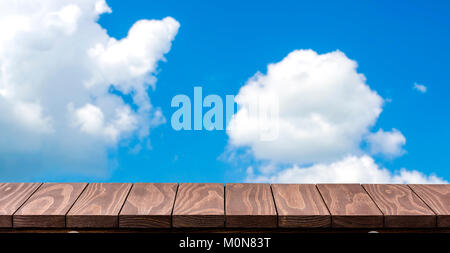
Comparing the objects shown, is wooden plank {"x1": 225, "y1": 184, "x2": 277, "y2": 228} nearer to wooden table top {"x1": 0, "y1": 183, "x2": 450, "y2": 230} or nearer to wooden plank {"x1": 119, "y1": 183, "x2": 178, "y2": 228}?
wooden table top {"x1": 0, "y1": 183, "x2": 450, "y2": 230}

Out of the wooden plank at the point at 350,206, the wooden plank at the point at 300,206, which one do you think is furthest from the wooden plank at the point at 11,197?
the wooden plank at the point at 350,206

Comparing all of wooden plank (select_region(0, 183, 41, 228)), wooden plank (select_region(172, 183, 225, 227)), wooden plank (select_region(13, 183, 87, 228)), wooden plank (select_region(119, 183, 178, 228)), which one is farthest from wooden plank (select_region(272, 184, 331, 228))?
wooden plank (select_region(0, 183, 41, 228))

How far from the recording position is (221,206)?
2.03 metres

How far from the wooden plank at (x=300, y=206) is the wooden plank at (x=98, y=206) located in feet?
2.19

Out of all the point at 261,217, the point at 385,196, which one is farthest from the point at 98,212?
the point at 385,196

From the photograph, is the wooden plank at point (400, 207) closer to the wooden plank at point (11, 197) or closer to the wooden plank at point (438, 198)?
the wooden plank at point (438, 198)

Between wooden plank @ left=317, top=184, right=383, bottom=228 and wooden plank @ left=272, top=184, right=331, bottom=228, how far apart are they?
0.11 feet

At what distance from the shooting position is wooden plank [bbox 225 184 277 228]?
1946 millimetres

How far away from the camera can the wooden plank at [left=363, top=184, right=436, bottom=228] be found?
6.48 feet

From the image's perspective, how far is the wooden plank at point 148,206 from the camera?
1944mm

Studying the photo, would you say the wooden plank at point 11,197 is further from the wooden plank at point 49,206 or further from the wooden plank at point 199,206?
the wooden plank at point 199,206

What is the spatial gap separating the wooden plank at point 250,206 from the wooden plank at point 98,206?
0.46 m
